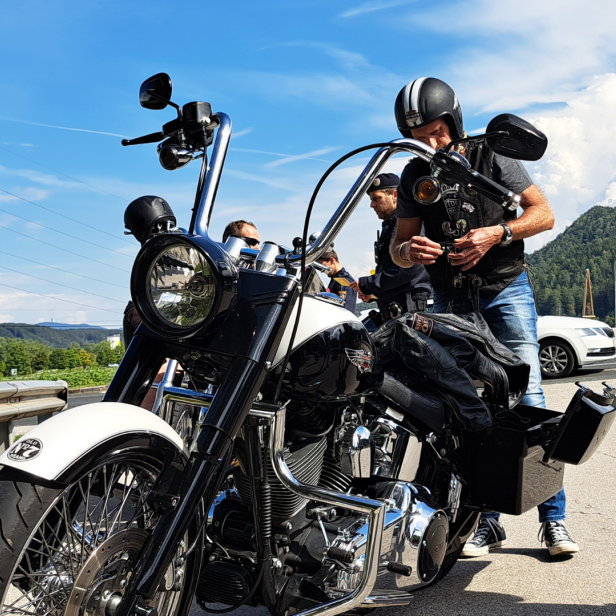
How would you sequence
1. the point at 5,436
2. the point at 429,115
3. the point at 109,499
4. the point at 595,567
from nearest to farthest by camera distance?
the point at 109,499 → the point at 429,115 → the point at 595,567 → the point at 5,436

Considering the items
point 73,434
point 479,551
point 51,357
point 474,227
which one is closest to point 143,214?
point 474,227

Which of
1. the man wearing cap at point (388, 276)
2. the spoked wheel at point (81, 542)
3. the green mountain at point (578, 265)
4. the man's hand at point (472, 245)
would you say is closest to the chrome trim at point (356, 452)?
the spoked wheel at point (81, 542)

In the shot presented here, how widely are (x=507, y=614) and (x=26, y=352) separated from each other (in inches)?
1683

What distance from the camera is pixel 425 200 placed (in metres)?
2.22

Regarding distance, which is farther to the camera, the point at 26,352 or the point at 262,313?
the point at 26,352

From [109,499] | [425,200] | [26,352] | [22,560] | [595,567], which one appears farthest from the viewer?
[26,352]

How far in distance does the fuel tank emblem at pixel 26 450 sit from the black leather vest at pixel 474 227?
7.41 ft

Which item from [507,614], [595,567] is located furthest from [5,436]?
[595,567]

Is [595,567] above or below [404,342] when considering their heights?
below

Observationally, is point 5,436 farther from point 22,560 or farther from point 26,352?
point 26,352

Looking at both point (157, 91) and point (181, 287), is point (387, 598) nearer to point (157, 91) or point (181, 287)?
point (181, 287)

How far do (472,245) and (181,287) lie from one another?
151cm

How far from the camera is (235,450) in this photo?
2379mm

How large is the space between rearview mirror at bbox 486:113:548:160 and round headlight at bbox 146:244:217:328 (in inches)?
36.3
